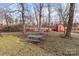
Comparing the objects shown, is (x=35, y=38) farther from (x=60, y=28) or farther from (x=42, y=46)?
(x=60, y=28)

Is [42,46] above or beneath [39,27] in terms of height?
beneath

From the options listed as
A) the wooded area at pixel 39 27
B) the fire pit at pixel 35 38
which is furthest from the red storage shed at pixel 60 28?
the fire pit at pixel 35 38

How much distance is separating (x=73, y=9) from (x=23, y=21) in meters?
0.32

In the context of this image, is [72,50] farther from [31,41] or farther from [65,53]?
[31,41]

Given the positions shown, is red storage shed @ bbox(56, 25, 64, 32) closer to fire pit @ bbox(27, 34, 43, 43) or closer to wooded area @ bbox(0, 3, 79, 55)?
wooded area @ bbox(0, 3, 79, 55)

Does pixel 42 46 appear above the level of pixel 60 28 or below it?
below

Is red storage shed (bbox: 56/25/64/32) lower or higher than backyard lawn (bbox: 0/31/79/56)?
higher

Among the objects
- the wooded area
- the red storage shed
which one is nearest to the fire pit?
the wooded area

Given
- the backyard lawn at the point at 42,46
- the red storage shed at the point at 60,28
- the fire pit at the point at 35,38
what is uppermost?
the red storage shed at the point at 60,28

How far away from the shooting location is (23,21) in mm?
2088

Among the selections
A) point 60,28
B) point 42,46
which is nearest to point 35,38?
point 42,46

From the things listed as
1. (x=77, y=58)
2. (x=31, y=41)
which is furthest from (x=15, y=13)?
(x=77, y=58)

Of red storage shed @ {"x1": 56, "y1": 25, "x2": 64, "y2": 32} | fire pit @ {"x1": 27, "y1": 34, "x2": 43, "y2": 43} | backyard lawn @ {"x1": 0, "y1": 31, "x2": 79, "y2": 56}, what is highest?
red storage shed @ {"x1": 56, "y1": 25, "x2": 64, "y2": 32}

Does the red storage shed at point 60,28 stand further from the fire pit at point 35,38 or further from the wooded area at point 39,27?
the fire pit at point 35,38
